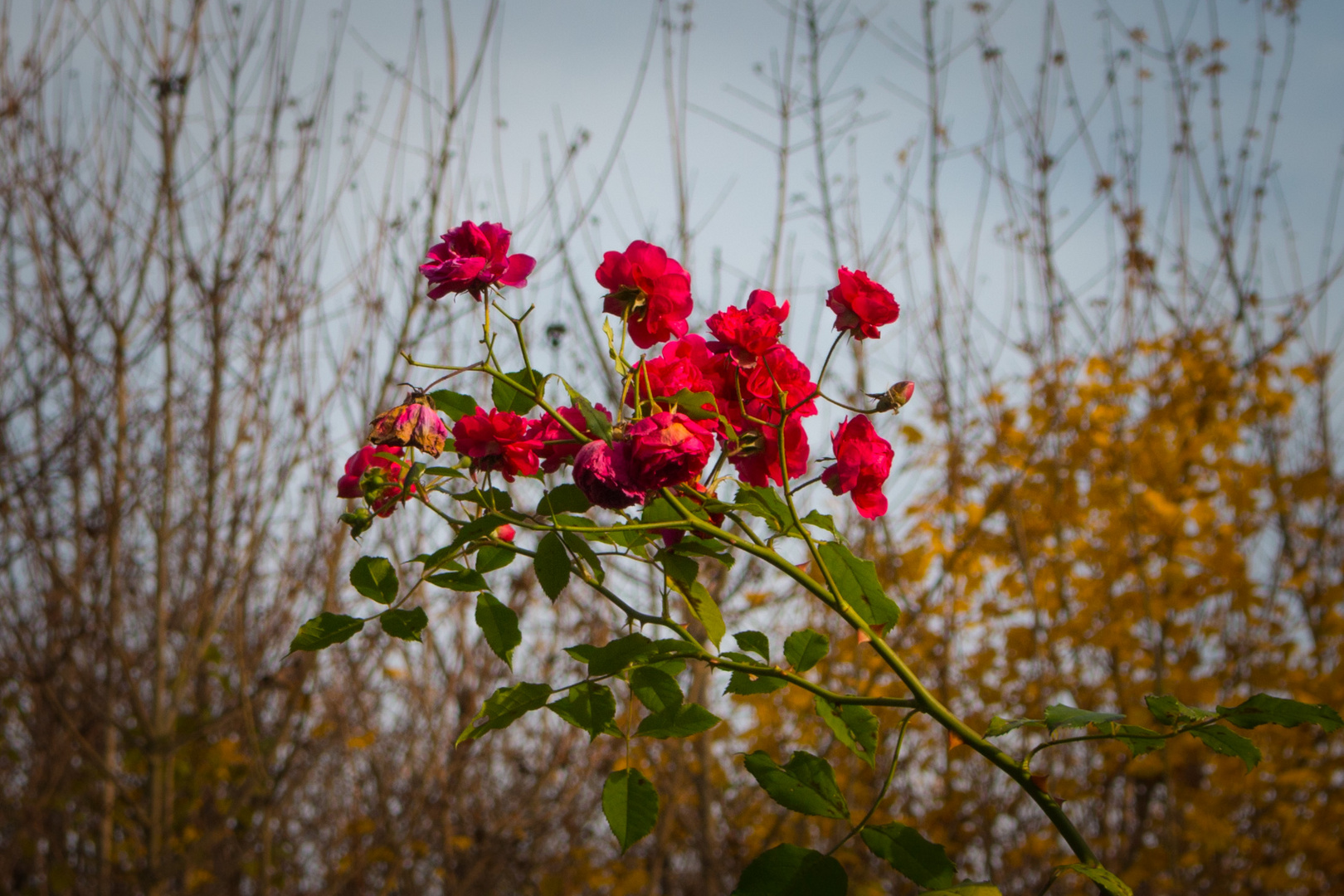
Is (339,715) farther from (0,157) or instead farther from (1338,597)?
(1338,597)

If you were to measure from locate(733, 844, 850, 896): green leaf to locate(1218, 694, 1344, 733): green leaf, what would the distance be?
34 cm

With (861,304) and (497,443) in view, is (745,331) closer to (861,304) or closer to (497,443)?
(861,304)

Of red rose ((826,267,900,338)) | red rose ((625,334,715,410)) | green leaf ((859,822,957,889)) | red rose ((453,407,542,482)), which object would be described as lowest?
green leaf ((859,822,957,889))

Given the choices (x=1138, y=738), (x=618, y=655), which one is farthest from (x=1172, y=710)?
(x=618, y=655)

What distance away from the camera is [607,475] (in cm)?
71

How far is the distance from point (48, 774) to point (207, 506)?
1910mm

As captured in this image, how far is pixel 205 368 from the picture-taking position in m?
3.06

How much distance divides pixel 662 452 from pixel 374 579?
1.20 feet

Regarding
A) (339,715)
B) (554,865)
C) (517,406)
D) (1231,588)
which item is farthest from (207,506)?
(1231,588)

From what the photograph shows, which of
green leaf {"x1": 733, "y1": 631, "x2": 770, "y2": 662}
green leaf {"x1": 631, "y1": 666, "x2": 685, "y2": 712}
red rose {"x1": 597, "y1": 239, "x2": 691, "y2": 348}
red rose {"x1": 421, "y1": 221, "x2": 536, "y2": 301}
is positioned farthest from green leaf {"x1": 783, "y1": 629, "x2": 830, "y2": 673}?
red rose {"x1": 421, "y1": 221, "x2": 536, "y2": 301}

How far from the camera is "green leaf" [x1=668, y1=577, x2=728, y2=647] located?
841mm

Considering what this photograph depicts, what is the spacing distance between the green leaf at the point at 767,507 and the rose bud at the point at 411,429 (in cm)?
28

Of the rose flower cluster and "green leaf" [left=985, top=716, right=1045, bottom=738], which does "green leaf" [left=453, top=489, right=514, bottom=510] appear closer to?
the rose flower cluster

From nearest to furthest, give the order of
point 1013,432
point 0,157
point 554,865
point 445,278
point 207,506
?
point 445,278, point 207,506, point 0,157, point 1013,432, point 554,865
